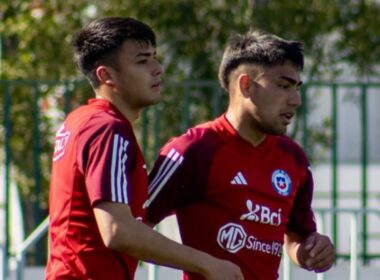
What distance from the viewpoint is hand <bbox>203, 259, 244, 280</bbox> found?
4.01m

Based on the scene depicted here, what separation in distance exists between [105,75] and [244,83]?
2.71ft

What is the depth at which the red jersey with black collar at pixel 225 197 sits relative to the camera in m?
4.74

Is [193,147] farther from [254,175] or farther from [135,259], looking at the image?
[135,259]

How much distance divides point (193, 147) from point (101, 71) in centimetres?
68

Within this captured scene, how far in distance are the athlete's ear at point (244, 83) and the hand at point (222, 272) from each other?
102 cm

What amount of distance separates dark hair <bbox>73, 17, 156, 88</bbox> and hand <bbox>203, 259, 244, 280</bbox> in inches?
27.9

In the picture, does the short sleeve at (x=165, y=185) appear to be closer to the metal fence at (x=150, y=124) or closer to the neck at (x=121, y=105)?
the neck at (x=121, y=105)

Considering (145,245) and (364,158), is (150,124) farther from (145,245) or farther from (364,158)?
(145,245)

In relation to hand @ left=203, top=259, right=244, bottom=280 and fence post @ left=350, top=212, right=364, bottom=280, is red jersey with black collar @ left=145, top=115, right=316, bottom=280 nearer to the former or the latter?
hand @ left=203, top=259, right=244, bottom=280

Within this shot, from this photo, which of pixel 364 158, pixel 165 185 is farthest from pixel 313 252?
pixel 364 158

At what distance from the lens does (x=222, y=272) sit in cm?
403

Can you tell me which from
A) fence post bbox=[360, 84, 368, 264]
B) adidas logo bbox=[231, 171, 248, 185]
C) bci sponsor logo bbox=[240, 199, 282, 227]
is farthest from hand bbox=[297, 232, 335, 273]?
fence post bbox=[360, 84, 368, 264]

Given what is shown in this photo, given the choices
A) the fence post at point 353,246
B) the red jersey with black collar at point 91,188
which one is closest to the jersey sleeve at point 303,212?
the red jersey with black collar at point 91,188

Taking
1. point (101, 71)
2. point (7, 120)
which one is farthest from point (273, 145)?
point (7, 120)
